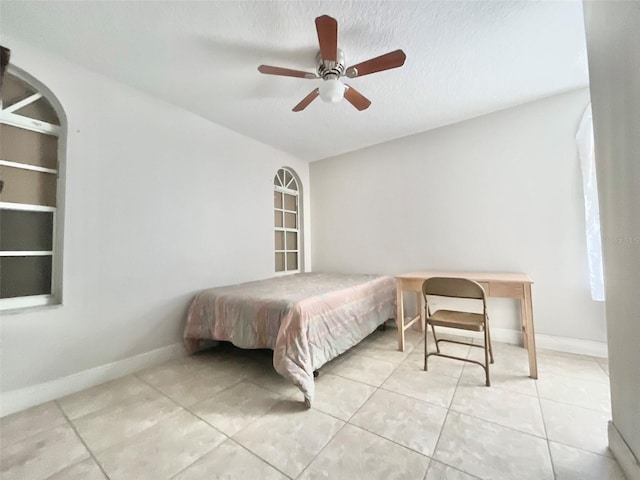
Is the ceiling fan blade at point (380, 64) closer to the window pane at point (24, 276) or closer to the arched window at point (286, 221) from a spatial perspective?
the arched window at point (286, 221)

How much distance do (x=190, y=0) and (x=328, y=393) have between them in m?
2.61

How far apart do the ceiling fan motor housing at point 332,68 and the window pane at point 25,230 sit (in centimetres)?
228

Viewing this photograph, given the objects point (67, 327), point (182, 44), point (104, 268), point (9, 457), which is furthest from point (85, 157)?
point (9, 457)

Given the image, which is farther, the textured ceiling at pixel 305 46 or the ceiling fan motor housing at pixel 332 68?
the ceiling fan motor housing at pixel 332 68

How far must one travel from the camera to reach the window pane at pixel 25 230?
5.49ft

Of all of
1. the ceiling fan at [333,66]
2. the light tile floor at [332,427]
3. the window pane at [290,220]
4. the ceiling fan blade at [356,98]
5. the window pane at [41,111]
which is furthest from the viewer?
the window pane at [290,220]

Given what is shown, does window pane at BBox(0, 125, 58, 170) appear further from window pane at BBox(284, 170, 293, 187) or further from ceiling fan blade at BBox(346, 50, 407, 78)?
window pane at BBox(284, 170, 293, 187)

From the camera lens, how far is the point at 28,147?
5.83ft

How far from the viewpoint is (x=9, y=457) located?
3.98ft

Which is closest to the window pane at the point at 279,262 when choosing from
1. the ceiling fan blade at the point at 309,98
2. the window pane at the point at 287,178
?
the window pane at the point at 287,178

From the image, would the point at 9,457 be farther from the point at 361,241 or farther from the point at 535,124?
the point at 535,124

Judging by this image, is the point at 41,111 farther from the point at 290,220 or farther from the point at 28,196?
the point at 290,220

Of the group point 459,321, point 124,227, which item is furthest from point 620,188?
point 124,227

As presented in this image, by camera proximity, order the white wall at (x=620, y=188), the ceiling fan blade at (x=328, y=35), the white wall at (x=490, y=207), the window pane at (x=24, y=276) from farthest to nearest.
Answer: the white wall at (x=490, y=207) → the window pane at (x=24, y=276) → the ceiling fan blade at (x=328, y=35) → the white wall at (x=620, y=188)
